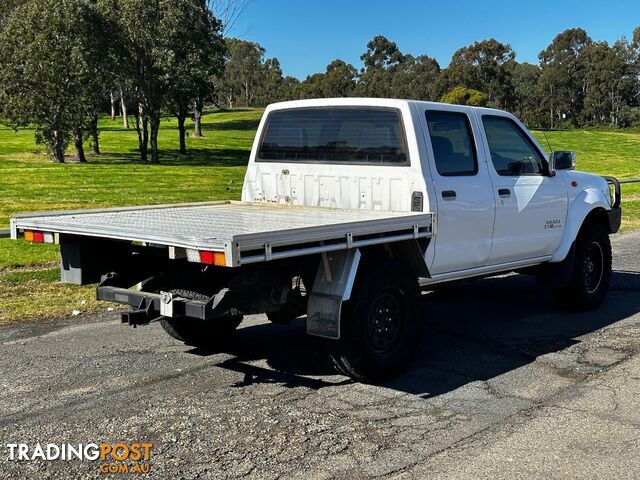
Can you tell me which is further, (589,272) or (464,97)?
(464,97)

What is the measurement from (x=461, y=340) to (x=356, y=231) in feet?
7.74

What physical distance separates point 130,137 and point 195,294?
45.9 m

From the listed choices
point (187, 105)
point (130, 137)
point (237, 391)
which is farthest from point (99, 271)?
point (130, 137)

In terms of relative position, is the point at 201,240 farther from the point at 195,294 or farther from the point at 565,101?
the point at 565,101

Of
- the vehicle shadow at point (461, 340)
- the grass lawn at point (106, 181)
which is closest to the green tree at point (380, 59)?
the grass lawn at point (106, 181)

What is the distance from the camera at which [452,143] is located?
6.54 meters

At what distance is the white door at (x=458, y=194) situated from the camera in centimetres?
618

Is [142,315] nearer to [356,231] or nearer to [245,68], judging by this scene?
[356,231]

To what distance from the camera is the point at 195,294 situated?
5.09m

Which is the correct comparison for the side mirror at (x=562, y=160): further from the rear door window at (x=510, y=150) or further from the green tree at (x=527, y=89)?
the green tree at (x=527, y=89)

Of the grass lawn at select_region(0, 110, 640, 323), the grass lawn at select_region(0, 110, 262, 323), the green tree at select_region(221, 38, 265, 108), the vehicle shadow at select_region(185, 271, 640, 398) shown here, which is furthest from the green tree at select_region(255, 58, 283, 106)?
the vehicle shadow at select_region(185, 271, 640, 398)

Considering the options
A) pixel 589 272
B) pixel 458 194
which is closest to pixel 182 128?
pixel 589 272

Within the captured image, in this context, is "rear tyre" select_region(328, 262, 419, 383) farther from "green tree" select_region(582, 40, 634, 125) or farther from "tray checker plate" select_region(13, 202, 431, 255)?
"green tree" select_region(582, 40, 634, 125)

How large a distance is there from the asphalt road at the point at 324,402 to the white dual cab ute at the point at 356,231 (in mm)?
414
